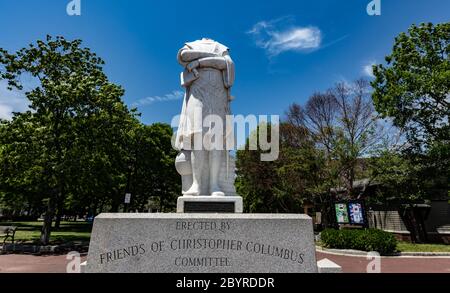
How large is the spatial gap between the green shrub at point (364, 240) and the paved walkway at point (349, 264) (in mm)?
936

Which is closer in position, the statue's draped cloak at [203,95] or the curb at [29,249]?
the statue's draped cloak at [203,95]

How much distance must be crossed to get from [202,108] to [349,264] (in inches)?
367

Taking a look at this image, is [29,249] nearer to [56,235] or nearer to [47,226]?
[47,226]

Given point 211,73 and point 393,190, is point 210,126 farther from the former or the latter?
point 393,190

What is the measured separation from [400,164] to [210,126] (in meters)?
19.8

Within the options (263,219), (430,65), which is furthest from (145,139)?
(263,219)

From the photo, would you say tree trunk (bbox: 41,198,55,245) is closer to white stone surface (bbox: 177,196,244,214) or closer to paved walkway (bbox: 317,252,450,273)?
white stone surface (bbox: 177,196,244,214)

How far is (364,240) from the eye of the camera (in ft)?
52.9

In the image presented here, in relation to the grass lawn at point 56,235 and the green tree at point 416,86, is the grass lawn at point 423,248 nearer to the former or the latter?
the green tree at point 416,86

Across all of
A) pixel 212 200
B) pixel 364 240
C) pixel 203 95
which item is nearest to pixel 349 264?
pixel 364 240

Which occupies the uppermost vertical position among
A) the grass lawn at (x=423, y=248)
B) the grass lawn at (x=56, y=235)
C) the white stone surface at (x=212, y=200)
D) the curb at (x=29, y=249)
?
the white stone surface at (x=212, y=200)

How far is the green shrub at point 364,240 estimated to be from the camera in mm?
15766

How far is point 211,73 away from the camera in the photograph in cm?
757

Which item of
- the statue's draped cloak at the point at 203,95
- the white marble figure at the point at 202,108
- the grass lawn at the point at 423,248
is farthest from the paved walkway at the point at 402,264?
the statue's draped cloak at the point at 203,95
